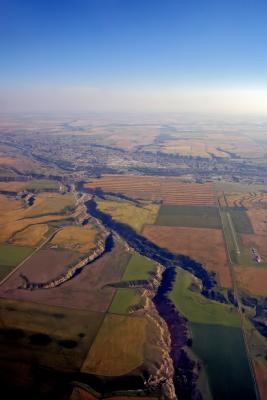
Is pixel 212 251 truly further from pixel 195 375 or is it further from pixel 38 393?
pixel 38 393

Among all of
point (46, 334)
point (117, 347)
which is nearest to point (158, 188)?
point (46, 334)

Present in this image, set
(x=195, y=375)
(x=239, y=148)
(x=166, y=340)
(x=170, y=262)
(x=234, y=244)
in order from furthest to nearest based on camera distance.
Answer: (x=239, y=148) → (x=234, y=244) → (x=170, y=262) → (x=166, y=340) → (x=195, y=375)

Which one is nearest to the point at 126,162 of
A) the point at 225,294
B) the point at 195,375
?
the point at 225,294

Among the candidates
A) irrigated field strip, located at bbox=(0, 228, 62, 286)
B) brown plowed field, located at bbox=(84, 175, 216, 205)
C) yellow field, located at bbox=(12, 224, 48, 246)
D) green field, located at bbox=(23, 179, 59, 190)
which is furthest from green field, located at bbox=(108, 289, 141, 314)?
green field, located at bbox=(23, 179, 59, 190)

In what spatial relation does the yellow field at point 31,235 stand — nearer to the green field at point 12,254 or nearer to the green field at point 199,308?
the green field at point 12,254

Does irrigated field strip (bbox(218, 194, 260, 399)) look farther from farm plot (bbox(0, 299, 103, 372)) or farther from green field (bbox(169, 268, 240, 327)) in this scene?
farm plot (bbox(0, 299, 103, 372))

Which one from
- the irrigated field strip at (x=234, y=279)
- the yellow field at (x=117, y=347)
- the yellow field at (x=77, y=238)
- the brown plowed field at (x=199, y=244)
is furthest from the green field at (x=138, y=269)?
the irrigated field strip at (x=234, y=279)
